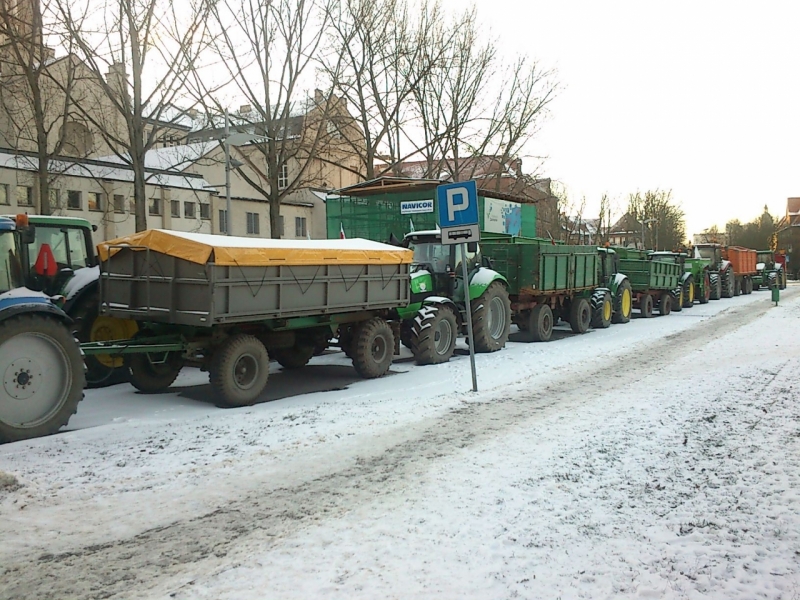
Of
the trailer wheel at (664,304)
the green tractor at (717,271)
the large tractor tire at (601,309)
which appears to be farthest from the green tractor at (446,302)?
the green tractor at (717,271)

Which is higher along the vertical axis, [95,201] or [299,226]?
[95,201]

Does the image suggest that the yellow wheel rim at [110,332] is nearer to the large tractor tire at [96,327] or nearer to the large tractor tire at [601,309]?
the large tractor tire at [96,327]

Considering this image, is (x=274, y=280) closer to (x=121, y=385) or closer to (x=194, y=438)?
(x=194, y=438)

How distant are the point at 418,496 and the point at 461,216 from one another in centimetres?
512

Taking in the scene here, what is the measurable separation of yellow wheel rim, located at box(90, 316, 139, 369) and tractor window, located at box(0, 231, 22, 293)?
209cm

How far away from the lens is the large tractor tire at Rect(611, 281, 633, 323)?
20.9 m

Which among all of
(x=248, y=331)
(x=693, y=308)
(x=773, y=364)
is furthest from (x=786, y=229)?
(x=248, y=331)

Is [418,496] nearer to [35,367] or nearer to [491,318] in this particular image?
[35,367]

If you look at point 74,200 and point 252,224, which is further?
point 252,224

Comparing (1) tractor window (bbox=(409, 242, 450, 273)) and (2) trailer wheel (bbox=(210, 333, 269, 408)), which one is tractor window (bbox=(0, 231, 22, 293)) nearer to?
(2) trailer wheel (bbox=(210, 333, 269, 408))

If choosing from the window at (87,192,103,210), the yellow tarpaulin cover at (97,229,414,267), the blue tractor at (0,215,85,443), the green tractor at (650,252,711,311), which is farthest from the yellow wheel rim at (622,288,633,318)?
the window at (87,192,103,210)

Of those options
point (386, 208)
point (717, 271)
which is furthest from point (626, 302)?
point (717, 271)

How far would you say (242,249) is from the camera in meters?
8.66

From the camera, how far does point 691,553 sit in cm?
421
